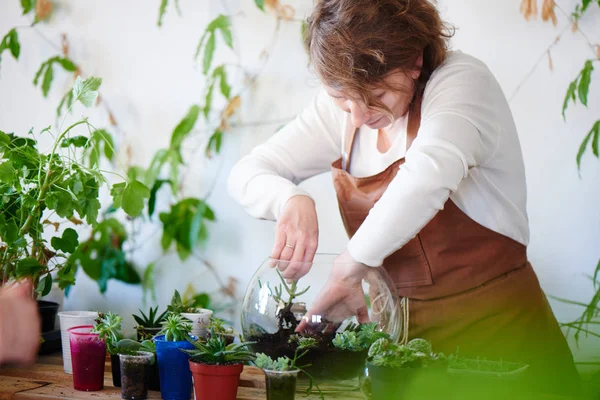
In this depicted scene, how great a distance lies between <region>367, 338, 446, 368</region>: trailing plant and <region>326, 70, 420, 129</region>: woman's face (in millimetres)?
492

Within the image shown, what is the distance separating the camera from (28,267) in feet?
4.53

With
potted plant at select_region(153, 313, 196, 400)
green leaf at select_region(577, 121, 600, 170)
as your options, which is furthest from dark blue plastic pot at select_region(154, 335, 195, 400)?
green leaf at select_region(577, 121, 600, 170)

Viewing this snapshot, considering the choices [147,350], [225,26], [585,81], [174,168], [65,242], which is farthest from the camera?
[174,168]

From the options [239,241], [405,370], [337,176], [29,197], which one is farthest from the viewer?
[239,241]

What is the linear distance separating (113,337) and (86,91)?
19.8 inches

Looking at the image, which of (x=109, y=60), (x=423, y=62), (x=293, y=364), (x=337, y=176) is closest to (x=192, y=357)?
(x=293, y=364)

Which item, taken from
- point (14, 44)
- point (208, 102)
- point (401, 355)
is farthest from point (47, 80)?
point (401, 355)

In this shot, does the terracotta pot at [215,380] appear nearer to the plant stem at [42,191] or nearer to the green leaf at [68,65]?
the plant stem at [42,191]

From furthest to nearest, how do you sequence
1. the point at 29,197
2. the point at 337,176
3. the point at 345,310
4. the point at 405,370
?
the point at 337,176 → the point at 29,197 → the point at 345,310 → the point at 405,370

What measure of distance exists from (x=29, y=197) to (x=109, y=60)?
1.08 meters

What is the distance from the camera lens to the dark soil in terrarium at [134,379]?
1.09 m

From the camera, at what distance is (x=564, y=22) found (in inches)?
67.2

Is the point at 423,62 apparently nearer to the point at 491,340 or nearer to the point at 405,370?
the point at 491,340

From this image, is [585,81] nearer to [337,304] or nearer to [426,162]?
[426,162]
